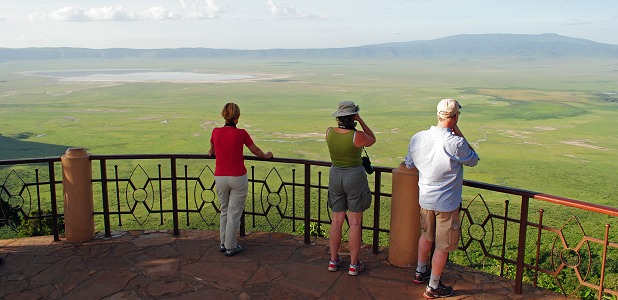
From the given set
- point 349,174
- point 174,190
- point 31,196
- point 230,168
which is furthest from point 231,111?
point 31,196

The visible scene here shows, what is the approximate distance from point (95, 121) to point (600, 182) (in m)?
56.8

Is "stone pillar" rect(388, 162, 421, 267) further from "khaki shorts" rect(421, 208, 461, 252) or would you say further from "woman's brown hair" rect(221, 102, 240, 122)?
"woman's brown hair" rect(221, 102, 240, 122)

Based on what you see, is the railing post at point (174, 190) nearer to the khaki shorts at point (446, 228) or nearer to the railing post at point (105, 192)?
the railing post at point (105, 192)

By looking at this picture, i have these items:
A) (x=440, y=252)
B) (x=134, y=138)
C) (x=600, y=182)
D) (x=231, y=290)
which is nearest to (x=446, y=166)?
(x=440, y=252)

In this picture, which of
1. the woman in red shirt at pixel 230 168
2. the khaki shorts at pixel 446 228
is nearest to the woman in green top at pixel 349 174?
the khaki shorts at pixel 446 228

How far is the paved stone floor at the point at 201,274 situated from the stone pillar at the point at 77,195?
0.15m

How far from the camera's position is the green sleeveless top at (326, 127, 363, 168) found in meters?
4.81

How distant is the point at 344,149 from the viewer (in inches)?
190

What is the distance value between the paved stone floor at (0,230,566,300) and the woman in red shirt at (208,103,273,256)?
37 centimetres

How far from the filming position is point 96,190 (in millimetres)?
33531

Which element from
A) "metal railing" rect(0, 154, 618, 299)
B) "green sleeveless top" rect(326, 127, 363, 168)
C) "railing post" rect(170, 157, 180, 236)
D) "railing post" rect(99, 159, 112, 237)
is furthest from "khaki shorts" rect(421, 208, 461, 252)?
"railing post" rect(99, 159, 112, 237)

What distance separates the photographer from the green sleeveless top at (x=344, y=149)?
15.8ft

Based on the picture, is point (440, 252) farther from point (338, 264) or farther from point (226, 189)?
point (226, 189)

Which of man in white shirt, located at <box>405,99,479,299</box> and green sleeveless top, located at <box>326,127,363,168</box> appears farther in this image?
green sleeveless top, located at <box>326,127,363,168</box>
